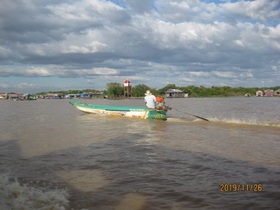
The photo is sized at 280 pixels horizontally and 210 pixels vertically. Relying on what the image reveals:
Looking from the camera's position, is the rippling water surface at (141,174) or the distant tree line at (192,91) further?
the distant tree line at (192,91)

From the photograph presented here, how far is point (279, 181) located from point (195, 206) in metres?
2.04

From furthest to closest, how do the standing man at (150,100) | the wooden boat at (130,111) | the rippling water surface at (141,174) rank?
the standing man at (150,100)
the wooden boat at (130,111)
the rippling water surface at (141,174)

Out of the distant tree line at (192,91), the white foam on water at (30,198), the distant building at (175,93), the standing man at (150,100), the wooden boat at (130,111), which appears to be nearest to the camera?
the white foam on water at (30,198)

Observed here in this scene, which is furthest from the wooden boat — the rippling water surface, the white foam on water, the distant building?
the distant building

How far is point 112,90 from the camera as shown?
4715 inches

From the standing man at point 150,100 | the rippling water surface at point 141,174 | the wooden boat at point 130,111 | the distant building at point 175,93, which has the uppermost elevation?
the distant building at point 175,93

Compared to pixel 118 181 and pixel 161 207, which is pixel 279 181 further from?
pixel 118 181
